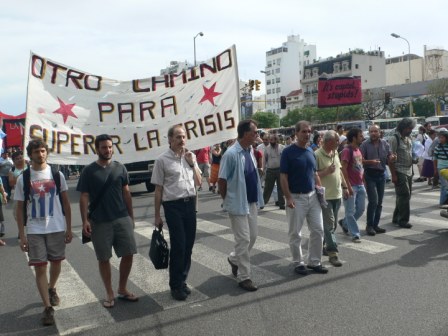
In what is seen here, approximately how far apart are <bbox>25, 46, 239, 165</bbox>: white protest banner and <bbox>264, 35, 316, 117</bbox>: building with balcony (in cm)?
Answer: 12517

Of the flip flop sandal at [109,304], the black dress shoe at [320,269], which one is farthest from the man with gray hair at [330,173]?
the flip flop sandal at [109,304]

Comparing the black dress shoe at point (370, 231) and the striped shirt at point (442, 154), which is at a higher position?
the striped shirt at point (442, 154)

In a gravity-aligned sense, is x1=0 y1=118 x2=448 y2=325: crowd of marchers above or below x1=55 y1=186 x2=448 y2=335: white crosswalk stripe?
above

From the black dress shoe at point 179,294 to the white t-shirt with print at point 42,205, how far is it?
1.32 meters

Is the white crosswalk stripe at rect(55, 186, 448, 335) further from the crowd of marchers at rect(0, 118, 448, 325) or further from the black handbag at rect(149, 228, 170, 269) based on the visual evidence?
the black handbag at rect(149, 228, 170, 269)

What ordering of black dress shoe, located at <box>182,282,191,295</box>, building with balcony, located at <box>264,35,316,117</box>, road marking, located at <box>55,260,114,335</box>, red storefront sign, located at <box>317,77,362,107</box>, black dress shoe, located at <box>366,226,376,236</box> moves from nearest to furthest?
road marking, located at <box>55,260,114,335</box> < black dress shoe, located at <box>182,282,191,295</box> < black dress shoe, located at <box>366,226,376,236</box> < red storefront sign, located at <box>317,77,362,107</box> < building with balcony, located at <box>264,35,316,117</box>

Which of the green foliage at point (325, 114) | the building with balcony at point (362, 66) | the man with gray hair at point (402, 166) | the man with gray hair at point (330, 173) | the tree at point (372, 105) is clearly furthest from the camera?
the building with balcony at point (362, 66)

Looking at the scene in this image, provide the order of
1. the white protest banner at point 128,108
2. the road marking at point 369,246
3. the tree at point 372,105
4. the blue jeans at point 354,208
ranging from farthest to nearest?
1. the tree at point 372,105
2. the blue jeans at point 354,208
3. the road marking at point 369,246
4. the white protest banner at point 128,108

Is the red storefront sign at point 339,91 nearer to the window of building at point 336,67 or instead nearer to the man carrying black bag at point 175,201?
the man carrying black bag at point 175,201

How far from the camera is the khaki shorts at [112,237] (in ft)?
16.3

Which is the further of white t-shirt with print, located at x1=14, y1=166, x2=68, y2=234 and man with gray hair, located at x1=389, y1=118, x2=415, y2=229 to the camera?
man with gray hair, located at x1=389, y1=118, x2=415, y2=229

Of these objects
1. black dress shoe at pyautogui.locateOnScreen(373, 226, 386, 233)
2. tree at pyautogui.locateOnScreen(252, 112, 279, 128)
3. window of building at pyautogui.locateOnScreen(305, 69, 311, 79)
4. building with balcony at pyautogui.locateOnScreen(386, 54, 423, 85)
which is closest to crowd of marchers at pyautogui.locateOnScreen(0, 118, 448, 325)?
black dress shoe at pyautogui.locateOnScreen(373, 226, 386, 233)

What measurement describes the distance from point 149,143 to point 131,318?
2916mm

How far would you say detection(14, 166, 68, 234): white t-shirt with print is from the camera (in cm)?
478
